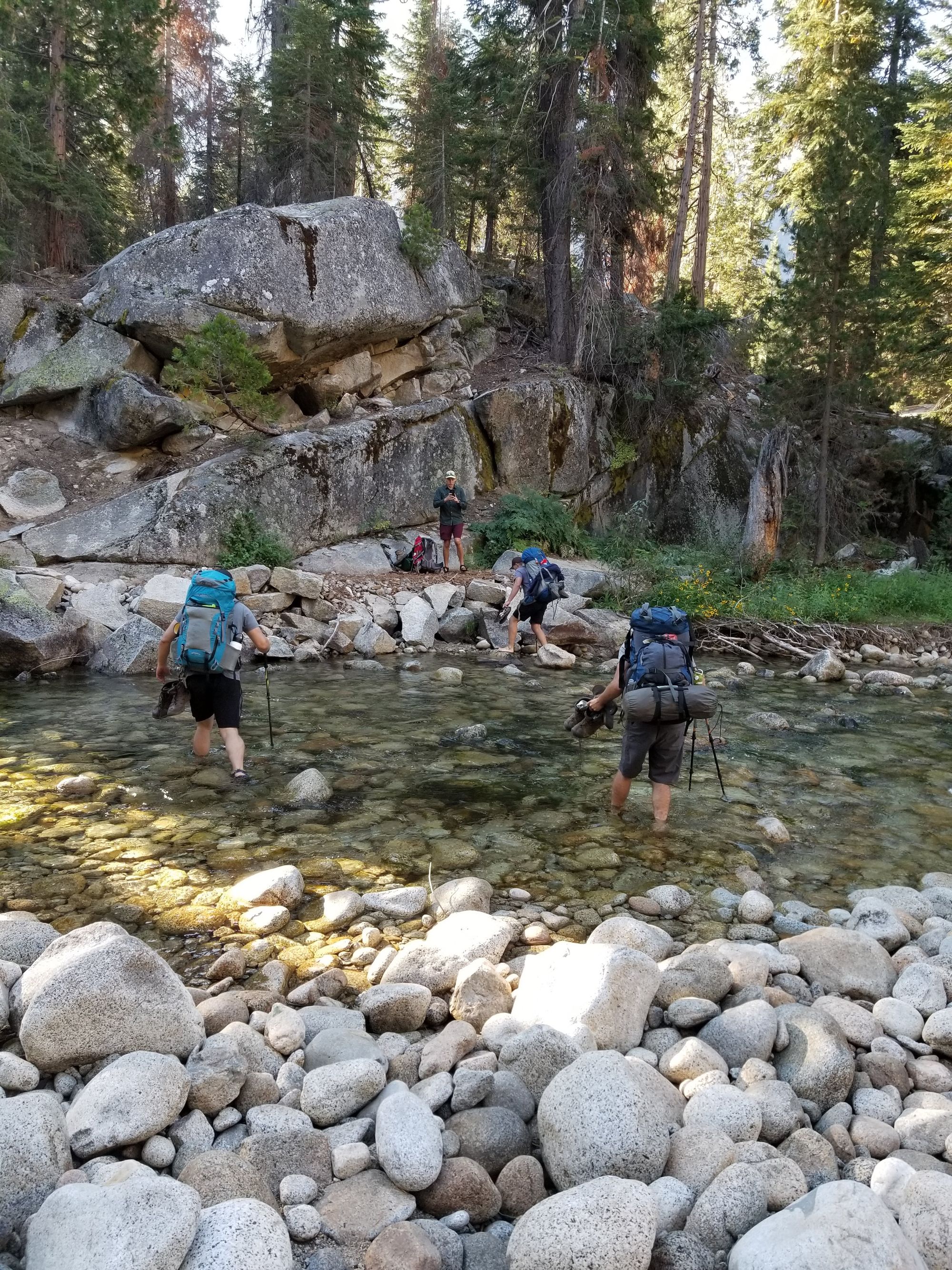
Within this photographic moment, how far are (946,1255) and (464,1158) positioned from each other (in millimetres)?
1413

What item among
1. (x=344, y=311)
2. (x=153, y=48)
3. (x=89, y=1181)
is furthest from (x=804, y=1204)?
(x=153, y=48)

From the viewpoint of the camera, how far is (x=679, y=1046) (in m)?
3.25

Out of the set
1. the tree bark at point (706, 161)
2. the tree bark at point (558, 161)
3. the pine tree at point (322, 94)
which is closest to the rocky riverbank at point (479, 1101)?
the tree bark at point (558, 161)

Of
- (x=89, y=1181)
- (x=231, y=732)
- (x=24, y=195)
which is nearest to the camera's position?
(x=89, y=1181)

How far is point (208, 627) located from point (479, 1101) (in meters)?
4.46

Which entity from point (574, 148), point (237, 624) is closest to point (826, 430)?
point (574, 148)

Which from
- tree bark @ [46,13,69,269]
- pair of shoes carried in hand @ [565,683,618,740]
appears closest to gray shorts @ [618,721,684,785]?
pair of shoes carried in hand @ [565,683,618,740]

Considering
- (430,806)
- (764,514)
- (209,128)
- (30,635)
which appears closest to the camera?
(430,806)

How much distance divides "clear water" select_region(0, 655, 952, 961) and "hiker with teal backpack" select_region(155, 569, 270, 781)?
462 millimetres

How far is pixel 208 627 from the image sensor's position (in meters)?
6.44

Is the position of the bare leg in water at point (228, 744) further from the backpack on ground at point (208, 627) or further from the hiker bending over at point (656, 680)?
the hiker bending over at point (656, 680)

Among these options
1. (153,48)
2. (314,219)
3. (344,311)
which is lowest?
(344,311)

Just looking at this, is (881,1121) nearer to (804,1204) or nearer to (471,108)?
(804,1204)

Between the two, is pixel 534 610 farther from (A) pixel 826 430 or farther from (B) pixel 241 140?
(B) pixel 241 140
